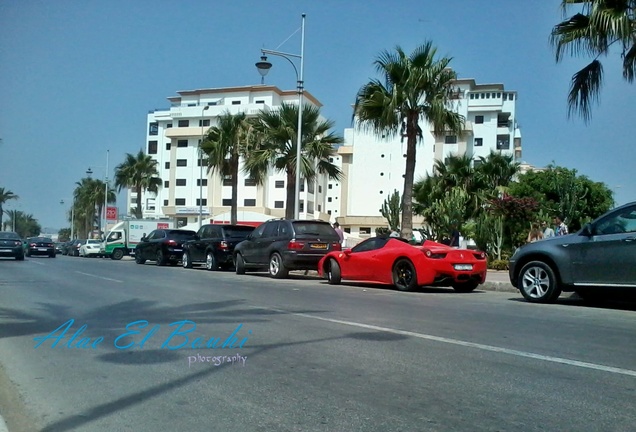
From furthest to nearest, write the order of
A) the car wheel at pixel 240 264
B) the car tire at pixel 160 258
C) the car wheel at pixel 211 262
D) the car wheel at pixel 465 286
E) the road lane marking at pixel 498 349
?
1. the car tire at pixel 160 258
2. the car wheel at pixel 211 262
3. the car wheel at pixel 240 264
4. the car wheel at pixel 465 286
5. the road lane marking at pixel 498 349

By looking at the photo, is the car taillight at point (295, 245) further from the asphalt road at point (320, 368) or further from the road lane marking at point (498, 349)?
the road lane marking at point (498, 349)

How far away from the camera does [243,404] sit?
16.5 feet

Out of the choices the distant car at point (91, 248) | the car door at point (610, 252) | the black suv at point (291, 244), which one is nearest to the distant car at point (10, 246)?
the black suv at point (291, 244)

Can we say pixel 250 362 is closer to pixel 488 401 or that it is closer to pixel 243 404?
pixel 243 404

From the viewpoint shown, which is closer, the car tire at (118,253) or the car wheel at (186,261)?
the car wheel at (186,261)

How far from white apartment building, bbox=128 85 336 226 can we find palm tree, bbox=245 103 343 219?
3943 centimetres

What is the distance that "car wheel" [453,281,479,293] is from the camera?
14461mm

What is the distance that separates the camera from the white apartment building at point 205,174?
229 feet

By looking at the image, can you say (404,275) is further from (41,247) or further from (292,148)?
(41,247)

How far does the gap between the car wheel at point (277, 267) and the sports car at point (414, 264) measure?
9.41ft

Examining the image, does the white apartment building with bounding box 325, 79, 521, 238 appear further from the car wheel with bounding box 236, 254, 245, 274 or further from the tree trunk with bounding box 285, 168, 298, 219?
the car wheel with bounding box 236, 254, 245, 274

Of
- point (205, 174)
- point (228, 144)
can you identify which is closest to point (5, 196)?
point (205, 174)

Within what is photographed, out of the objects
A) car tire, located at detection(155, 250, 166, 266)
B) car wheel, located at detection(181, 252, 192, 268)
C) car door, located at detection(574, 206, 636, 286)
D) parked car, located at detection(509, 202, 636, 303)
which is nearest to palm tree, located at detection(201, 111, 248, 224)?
car tire, located at detection(155, 250, 166, 266)

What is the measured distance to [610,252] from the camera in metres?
10.6
